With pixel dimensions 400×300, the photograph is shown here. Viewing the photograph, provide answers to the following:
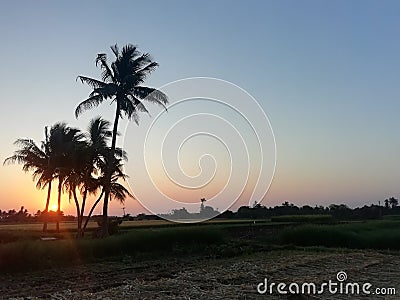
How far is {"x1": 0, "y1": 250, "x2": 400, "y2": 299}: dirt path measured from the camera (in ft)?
32.6

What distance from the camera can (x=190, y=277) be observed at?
12367 mm

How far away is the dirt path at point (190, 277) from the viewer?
995cm

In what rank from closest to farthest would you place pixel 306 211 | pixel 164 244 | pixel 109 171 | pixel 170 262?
pixel 170 262 < pixel 164 244 < pixel 109 171 < pixel 306 211

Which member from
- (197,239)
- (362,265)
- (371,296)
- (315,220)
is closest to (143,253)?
(197,239)

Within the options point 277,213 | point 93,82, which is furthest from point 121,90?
point 277,213

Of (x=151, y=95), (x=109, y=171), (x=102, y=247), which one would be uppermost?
(x=151, y=95)

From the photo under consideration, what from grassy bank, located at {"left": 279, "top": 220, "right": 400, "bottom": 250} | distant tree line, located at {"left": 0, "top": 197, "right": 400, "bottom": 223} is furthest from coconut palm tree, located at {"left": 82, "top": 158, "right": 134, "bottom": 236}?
distant tree line, located at {"left": 0, "top": 197, "right": 400, "bottom": 223}

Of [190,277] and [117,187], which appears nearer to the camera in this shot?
[190,277]

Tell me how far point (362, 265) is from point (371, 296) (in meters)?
5.41

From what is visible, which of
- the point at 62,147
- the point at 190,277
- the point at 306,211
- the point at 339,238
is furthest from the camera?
the point at 306,211

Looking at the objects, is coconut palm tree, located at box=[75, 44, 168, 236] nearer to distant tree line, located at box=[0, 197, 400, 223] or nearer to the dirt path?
the dirt path

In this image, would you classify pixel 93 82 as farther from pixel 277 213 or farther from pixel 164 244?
pixel 277 213

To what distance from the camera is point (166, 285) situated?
11.0 metres

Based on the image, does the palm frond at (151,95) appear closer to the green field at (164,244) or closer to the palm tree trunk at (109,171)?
the palm tree trunk at (109,171)
